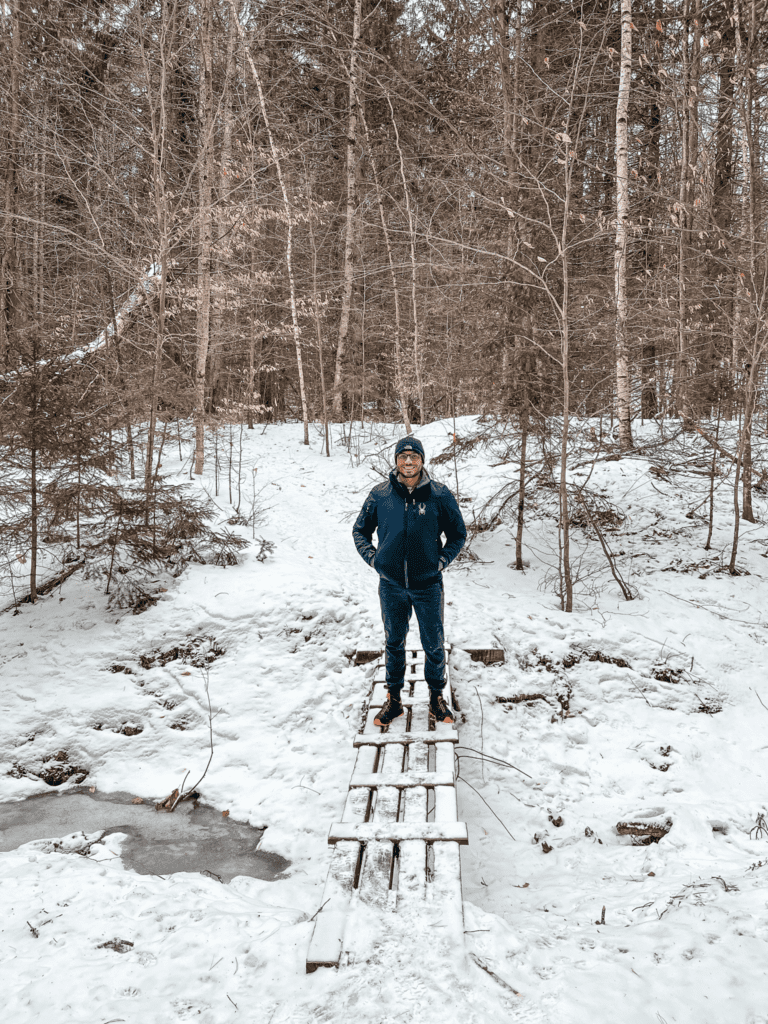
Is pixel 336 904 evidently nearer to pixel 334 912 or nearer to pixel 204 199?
pixel 334 912

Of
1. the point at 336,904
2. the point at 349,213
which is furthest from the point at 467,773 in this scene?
the point at 349,213

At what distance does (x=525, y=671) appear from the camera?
22.1 feet

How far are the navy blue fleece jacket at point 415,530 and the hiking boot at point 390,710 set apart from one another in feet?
3.69

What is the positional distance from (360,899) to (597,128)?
821 inches

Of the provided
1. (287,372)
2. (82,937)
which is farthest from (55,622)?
(287,372)

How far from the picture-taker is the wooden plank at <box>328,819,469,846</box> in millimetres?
3869

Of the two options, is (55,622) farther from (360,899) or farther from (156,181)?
(156,181)

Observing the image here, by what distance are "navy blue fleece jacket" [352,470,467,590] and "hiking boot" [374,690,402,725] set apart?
1.13 meters

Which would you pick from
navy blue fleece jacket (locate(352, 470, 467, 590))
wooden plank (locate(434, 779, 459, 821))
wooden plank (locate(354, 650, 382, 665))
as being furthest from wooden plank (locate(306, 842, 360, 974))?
wooden plank (locate(354, 650, 382, 665))

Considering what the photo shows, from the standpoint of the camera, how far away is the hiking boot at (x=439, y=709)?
533cm

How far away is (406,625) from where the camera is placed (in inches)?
209

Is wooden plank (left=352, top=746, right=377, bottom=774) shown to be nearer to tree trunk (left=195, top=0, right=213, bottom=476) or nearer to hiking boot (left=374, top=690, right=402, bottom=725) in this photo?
hiking boot (left=374, top=690, right=402, bottom=725)

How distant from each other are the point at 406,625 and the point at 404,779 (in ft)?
4.25

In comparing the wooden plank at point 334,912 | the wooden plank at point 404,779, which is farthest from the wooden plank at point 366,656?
the wooden plank at point 334,912
